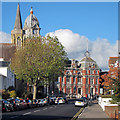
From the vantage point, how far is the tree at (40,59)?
2140 inches

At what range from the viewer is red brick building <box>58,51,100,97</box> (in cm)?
11584

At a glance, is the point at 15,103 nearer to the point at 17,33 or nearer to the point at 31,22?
the point at 17,33

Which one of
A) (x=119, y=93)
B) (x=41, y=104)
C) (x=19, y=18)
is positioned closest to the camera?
(x=119, y=93)

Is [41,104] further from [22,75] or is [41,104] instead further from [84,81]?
[84,81]

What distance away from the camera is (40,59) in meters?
54.6

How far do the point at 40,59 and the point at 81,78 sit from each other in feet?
214

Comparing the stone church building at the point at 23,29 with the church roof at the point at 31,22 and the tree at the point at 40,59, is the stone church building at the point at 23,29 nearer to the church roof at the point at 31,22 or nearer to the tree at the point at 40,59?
the church roof at the point at 31,22

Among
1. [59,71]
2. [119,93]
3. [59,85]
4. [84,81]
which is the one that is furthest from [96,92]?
[119,93]

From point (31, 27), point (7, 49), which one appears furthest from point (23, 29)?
point (7, 49)

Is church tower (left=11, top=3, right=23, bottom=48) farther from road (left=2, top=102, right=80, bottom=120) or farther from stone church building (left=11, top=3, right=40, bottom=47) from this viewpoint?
road (left=2, top=102, right=80, bottom=120)

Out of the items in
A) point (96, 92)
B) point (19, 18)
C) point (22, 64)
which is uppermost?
point (19, 18)

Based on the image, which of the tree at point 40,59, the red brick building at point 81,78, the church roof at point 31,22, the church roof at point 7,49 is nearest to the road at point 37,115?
the tree at point 40,59

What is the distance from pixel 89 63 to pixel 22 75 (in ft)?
211

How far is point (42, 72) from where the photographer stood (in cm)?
5453
